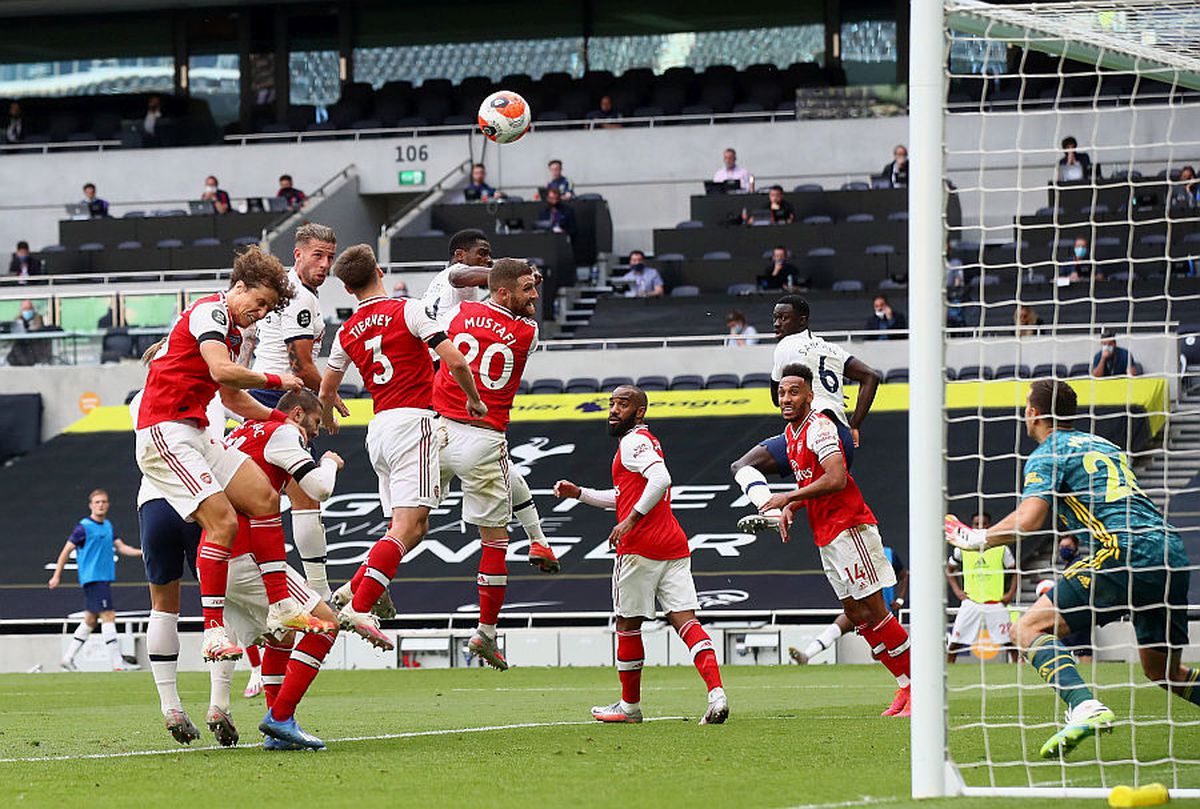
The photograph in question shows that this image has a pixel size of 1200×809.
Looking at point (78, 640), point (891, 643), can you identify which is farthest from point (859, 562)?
point (78, 640)

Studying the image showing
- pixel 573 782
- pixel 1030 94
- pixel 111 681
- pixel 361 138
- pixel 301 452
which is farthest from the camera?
pixel 361 138

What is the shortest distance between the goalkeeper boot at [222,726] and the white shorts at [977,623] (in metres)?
11.0

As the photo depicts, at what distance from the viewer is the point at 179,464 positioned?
27.0 feet

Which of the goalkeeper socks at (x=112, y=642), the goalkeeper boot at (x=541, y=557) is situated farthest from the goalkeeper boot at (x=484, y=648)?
the goalkeeper socks at (x=112, y=642)

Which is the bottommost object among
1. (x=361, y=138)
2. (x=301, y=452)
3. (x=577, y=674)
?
(x=577, y=674)

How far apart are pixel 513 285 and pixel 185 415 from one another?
2.64 m

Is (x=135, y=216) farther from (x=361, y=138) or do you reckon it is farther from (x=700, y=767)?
(x=700, y=767)

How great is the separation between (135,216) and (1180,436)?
19445mm

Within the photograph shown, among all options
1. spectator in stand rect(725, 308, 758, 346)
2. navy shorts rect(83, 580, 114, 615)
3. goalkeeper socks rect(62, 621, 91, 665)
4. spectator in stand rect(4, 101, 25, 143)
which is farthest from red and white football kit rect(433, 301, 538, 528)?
spectator in stand rect(4, 101, 25, 143)

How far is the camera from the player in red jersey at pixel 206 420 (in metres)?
8.16

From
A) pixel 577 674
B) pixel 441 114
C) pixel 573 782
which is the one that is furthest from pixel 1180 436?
pixel 441 114

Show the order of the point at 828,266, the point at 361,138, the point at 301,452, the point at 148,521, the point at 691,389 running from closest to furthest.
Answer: the point at 148,521, the point at 301,452, the point at 691,389, the point at 828,266, the point at 361,138

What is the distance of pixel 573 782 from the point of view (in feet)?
22.9

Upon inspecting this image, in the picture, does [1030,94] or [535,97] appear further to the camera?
[535,97]
